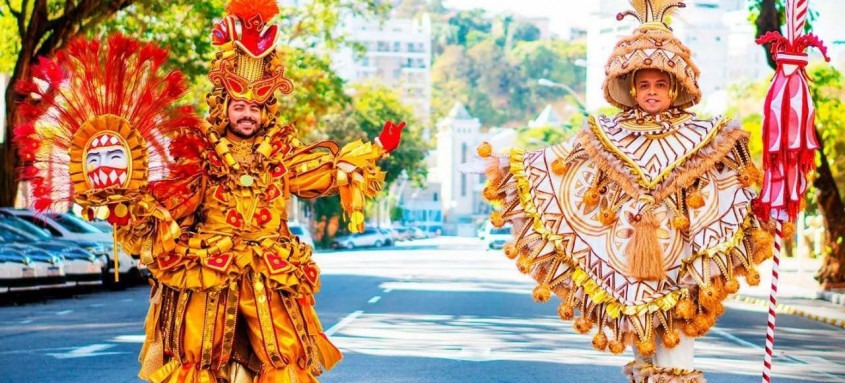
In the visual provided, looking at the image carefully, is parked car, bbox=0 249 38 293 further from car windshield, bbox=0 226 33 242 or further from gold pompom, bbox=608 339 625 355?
gold pompom, bbox=608 339 625 355

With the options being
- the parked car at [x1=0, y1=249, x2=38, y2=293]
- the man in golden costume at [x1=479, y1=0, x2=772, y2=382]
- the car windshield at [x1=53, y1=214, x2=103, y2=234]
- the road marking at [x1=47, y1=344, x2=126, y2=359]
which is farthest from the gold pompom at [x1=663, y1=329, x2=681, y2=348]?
the car windshield at [x1=53, y1=214, x2=103, y2=234]

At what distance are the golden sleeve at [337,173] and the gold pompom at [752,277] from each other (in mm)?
2215

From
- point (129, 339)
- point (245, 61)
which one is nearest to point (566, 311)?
point (245, 61)

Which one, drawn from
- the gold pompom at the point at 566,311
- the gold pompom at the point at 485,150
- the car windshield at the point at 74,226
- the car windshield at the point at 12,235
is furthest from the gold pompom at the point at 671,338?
the car windshield at the point at 74,226

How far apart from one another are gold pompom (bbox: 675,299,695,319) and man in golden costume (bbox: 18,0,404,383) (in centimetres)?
187

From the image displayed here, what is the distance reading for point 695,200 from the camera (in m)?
8.64

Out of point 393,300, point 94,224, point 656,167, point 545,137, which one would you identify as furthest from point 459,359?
point 545,137

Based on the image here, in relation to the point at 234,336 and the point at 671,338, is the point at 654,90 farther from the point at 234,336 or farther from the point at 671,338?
the point at 234,336

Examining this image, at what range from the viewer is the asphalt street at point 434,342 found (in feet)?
45.7

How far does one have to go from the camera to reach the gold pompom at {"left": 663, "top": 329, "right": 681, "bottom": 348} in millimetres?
8477

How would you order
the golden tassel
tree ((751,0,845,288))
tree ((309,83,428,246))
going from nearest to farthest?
the golden tassel
tree ((751,0,845,288))
tree ((309,83,428,246))

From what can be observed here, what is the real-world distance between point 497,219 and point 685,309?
1.29 meters

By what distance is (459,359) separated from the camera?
15078 millimetres

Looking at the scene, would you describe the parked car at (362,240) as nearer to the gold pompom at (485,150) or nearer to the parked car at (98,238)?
the parked car at (98,238)
